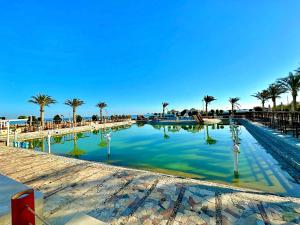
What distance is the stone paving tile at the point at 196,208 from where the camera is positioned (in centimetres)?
269

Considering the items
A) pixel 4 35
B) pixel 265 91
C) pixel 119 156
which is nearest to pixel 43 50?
pixel 4 35

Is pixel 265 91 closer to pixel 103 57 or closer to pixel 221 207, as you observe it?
pixel 103 57

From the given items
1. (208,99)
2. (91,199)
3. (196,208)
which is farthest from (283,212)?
(208,99)

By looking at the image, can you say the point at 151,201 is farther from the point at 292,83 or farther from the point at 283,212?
the point at 292,83

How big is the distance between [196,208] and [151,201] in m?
0.79

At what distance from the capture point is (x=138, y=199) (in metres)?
3.36

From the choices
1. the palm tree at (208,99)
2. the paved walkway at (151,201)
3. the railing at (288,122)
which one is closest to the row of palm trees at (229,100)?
the palm tree at (208,99)

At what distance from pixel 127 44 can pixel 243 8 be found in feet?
56.5

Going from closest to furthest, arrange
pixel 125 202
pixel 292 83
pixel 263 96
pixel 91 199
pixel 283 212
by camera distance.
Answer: pixel 283 212, pixel 125 202, pixel 91 199, pixel 292 83, pixel 263 96

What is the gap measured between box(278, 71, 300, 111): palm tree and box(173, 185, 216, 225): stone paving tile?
2012cm

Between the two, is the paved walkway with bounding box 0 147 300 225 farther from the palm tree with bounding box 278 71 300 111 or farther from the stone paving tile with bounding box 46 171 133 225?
the palm tree with bounding box 278 71 300 111

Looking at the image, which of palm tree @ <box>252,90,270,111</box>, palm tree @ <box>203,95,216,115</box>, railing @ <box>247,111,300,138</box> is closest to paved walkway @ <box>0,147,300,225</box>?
railing @ <box>247,111,300,138</box>

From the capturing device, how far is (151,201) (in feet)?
10.7

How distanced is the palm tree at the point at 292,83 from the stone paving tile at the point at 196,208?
20116mm
